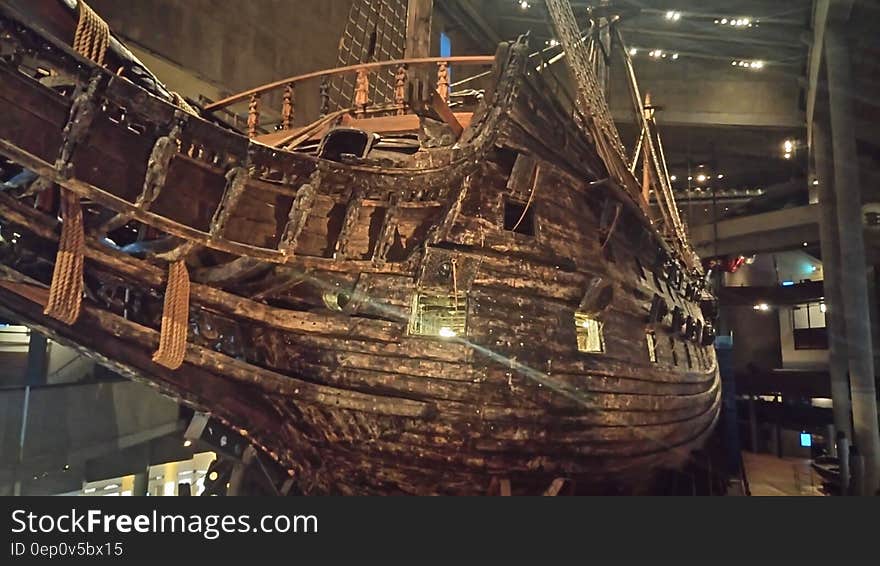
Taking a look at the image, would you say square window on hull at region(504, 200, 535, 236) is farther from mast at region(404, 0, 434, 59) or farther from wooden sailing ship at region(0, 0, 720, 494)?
mast at region(404, 0, 434, 59)

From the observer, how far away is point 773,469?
9023 mm

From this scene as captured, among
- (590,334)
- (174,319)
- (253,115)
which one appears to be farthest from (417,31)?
(174,319)

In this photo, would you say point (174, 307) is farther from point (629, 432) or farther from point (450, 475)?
point (629, 432)

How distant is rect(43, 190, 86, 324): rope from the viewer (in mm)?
2379

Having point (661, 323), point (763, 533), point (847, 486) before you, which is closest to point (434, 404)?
point (763, 533)

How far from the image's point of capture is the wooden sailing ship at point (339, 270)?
2.41 meters

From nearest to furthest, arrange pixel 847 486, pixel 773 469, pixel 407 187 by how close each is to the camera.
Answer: pixel 407 187 → pixel 847 486 → pixel 773 469

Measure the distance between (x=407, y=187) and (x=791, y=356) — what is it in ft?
53.8

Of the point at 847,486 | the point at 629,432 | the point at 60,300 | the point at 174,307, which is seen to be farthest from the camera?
the point at 847,486

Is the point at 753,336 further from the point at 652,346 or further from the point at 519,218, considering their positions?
the point at 519,218

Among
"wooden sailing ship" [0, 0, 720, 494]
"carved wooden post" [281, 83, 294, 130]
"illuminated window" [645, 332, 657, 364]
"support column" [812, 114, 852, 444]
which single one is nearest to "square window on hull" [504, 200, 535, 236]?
"wooden sailing ship" [0, 0, 720, 494]

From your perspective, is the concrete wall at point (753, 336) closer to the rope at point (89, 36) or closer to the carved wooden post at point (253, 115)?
the carved wooden post at point (253, 115)

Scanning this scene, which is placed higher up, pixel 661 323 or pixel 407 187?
pixel 407 187

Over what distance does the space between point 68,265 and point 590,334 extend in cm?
318
